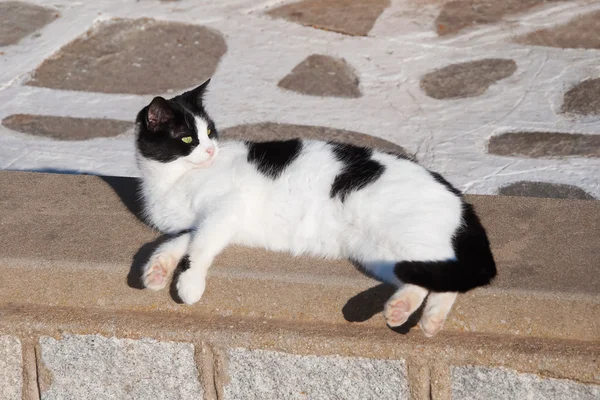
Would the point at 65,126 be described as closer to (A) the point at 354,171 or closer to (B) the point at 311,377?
(A) the point at 354,171

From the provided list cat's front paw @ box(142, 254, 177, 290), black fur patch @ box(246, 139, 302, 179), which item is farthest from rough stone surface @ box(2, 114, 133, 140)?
cat's front paw @ box(142, 254, 177, 290)

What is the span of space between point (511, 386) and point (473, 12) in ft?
9.51

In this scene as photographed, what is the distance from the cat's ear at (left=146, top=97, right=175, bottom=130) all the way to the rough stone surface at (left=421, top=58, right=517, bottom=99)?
5.76ft

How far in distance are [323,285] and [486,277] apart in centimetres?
42

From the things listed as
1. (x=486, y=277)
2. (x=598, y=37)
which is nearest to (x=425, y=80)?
(x=598, y=37)

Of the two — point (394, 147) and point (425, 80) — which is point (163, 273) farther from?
point (425, 80)

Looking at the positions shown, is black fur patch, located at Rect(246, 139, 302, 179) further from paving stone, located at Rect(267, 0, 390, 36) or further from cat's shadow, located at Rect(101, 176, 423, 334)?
paving stone, located at Rect(267, 0, 390, 36)

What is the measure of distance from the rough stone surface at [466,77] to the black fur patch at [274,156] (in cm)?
154

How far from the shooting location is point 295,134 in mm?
3430

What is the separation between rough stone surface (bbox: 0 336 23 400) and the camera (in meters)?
2.14

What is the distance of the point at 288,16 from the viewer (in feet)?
14.5

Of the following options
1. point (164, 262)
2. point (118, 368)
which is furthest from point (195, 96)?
point (118, 368)

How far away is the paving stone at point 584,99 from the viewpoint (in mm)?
3473

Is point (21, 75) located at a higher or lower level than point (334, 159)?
lower
